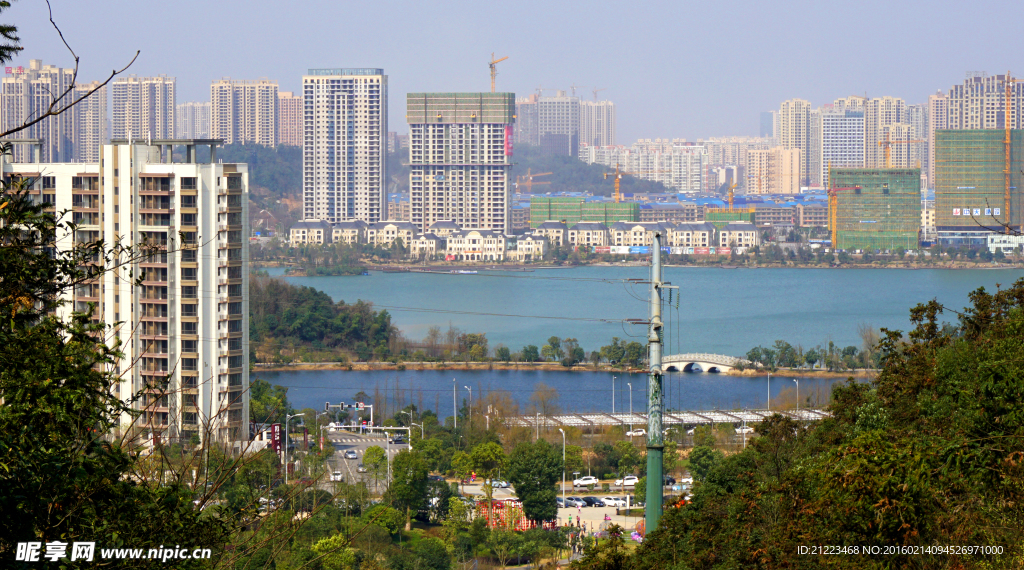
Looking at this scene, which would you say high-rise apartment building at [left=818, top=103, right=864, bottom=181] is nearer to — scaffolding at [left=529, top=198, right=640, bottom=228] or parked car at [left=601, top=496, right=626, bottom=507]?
scaffolding at [left=529, top=198, right=640, bottom=228]

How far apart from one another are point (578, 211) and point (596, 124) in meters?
17.9

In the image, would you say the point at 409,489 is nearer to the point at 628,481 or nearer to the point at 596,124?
the point at 628,481

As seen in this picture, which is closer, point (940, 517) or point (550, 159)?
point (940, 517)

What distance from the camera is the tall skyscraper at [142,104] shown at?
99.1 ft

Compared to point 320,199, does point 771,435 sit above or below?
below

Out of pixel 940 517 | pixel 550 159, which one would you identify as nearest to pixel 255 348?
pixel 940 517

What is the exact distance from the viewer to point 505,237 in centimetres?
2295

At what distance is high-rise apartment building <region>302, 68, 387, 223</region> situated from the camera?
25703 millimetres

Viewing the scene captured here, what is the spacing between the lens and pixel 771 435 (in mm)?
2988

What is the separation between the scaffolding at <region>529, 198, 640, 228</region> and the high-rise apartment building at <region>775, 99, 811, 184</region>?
40.7ft

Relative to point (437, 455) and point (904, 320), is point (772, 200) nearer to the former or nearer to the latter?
point (904, 320)

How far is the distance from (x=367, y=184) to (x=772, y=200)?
37.2 ft

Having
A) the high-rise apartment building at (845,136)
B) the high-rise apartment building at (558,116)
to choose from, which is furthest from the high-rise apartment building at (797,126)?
the high-rise apartment building at (558,116)

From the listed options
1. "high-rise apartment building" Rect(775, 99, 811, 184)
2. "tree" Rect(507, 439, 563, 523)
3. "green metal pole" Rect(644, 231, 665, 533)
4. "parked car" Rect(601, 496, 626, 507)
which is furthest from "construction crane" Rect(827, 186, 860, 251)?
"green metal pole" Rect(644, 231, 665, 533)
